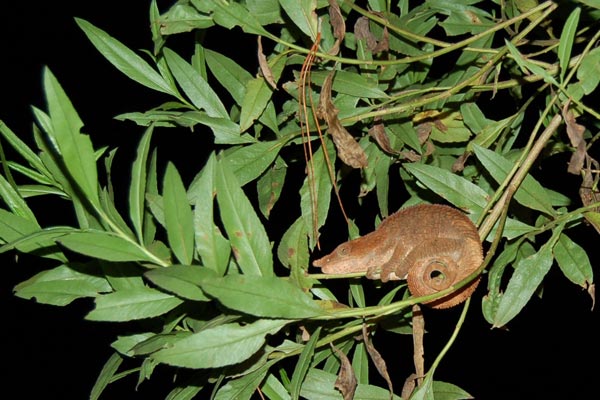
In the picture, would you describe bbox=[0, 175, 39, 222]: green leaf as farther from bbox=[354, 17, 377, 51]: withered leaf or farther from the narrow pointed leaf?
bbox=[354, 17, 377, 51]: withered leaf

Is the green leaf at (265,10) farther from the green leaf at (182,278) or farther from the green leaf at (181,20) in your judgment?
the green leaf at (182,278)

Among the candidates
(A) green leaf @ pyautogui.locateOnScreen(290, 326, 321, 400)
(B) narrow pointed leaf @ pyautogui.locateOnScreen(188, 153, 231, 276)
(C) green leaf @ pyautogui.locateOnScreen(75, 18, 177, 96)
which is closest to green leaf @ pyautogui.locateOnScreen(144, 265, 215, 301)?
(B) narrow pointed leaf @ pyautogui.locateOnScreen(188, 153, 231, 276)

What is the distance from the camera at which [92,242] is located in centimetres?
72

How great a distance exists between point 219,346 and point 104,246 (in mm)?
131

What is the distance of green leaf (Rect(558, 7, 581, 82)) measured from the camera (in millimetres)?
787

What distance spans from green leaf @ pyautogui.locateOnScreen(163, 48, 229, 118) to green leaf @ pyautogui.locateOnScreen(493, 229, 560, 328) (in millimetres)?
361

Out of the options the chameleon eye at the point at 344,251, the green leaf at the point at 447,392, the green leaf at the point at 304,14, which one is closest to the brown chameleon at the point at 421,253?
the chameleon eye at the point at 344,251

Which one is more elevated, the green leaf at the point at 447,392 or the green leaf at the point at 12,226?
the green leaf at the point at 12,226

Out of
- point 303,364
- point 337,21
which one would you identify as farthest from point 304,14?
point 303,364

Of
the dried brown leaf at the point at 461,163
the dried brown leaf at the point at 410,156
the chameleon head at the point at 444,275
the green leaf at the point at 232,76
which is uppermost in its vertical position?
the green leaf at the point at 232,76

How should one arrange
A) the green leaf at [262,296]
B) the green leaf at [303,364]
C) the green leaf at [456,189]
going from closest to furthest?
the green leaf at [262,296], the green leaf at [303,364], the green leaf at [456,189]

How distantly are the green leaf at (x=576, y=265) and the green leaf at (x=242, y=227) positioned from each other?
36 cm

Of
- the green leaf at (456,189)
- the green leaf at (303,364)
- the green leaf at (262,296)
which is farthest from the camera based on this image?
the green leaf at (456,189)

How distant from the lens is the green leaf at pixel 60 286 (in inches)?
31.8
